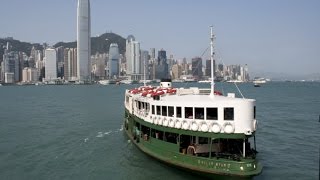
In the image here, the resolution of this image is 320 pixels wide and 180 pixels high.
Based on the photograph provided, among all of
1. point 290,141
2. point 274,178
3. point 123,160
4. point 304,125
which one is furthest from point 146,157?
point 304,125

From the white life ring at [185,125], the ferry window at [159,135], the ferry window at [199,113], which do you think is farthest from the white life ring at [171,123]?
the ferry window at [159,135]

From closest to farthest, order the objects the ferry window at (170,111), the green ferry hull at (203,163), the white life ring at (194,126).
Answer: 1. the green ferry hull at (203,163)
2. the white life ring at (194,126)
3. the ferry window at (170,111)

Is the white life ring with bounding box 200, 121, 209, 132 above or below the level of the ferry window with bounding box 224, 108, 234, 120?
below

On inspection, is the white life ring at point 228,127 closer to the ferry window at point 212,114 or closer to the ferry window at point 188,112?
the ferry window at point 212,114

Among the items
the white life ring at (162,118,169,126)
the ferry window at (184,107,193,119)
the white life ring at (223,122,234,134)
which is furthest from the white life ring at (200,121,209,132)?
the white life ring at (162,118,169,126)

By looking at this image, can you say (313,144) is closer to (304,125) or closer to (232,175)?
(304,125)

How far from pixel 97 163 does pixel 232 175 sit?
1202 centimetres

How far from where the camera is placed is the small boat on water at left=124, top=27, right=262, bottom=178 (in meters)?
23.6

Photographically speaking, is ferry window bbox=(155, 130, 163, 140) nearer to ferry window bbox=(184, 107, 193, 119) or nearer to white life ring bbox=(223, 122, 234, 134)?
ferry window bbox=(184, 107, 193, 119)

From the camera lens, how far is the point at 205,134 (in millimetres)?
24172

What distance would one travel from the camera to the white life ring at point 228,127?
2356cm

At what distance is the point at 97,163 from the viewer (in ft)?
102

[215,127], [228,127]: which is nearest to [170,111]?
[215,127]

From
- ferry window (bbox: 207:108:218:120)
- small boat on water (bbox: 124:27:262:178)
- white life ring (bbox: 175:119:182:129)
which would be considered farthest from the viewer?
white life ring (bbox: 175:119:182:129)
